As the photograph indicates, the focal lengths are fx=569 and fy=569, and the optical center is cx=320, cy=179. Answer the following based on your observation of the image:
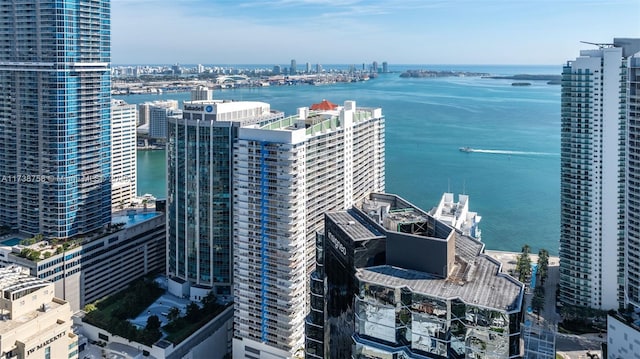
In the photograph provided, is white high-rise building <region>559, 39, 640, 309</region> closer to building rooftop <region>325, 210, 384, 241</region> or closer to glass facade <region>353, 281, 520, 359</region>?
building rooftop <region>325, 210, 384, 241</region>

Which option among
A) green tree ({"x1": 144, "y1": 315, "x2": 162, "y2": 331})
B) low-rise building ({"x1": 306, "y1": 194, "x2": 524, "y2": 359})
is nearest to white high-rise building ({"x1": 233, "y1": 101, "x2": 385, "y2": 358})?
green tree ({"x1": 144, "y1": 315, "x2": 162, "y2": 331})

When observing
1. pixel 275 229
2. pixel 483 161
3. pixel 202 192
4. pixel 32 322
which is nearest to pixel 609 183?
pixel 275 229

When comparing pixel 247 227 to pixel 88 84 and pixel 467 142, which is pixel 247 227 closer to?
pixel 88 84

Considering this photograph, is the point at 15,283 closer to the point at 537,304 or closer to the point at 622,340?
the point at 622,340

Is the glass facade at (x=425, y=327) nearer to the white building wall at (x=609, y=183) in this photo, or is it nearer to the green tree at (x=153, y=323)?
the green tree at (x=153, y=323)

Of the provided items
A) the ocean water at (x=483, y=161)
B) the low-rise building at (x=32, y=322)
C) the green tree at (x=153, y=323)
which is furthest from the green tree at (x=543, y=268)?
the low-rise building at (x=32, y=322)
